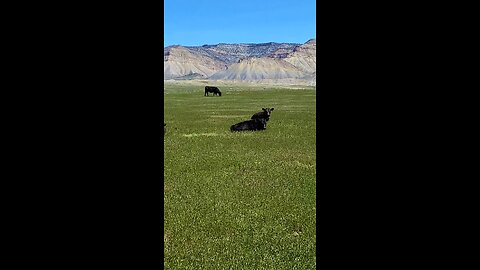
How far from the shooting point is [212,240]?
6223 mm

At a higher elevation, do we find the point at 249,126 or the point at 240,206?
the point at 249,126

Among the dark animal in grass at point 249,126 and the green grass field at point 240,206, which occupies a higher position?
the dark animal in grass at point 249,126

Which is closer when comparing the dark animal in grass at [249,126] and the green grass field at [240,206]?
the green grass field at [240,206]

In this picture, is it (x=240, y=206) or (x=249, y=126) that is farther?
(x=249, y=126)

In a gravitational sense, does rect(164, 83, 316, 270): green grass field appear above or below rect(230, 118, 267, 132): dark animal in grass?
below

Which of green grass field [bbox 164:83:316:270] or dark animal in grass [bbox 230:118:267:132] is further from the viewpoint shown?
dark animal in grass [bbox 230:118:267:132]
